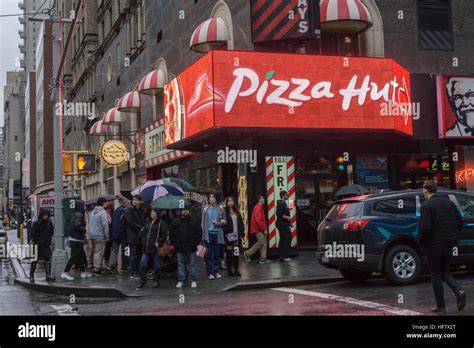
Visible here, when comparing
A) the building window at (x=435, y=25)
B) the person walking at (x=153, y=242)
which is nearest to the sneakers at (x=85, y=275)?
the person walking at (x=153, y=242)

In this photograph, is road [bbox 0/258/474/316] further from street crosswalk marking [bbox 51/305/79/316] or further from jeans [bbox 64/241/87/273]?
jeans [bbox 64/241/87/273]

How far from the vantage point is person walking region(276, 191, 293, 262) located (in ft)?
52.3

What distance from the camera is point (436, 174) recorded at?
63.9 feet

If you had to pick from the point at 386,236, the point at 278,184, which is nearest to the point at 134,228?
the point at 278,184

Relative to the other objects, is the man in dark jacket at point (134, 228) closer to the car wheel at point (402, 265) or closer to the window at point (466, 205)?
the car wheel at point (402, 265)

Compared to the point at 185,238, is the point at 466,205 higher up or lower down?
higher up

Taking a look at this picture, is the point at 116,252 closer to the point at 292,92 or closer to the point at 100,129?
the point at 292,92

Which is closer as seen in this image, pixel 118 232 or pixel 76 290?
pixel 76 290

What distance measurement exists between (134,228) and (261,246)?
3.62 m

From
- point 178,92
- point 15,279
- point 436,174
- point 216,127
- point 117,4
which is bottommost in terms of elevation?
point 15,279

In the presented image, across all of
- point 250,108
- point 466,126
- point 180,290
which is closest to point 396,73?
point 466,126

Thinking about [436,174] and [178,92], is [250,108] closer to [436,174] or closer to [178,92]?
[178,92]

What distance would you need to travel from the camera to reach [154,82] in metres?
25.1
